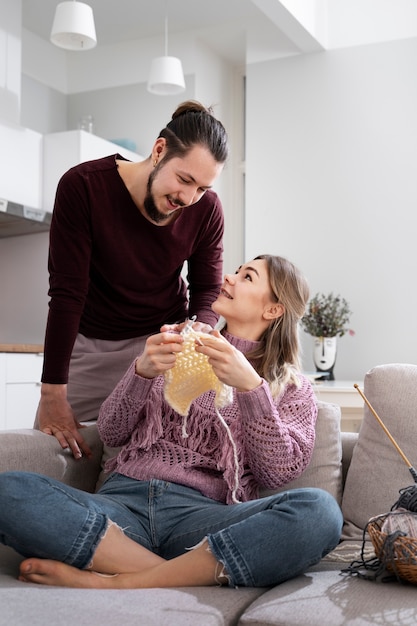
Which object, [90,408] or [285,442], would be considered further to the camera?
[90,408]

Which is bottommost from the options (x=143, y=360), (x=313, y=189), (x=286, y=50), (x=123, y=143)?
(x=143, y=360)

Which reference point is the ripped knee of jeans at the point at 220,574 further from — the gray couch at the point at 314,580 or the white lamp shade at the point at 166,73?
the white lamp shade at the point at 166,73

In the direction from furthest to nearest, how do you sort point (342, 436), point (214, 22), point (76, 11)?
point (214, 22) → point (76, 11) → point (342, 436)

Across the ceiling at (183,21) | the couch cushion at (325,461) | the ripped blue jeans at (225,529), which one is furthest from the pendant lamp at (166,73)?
the ripped blue jeans at (225,529)

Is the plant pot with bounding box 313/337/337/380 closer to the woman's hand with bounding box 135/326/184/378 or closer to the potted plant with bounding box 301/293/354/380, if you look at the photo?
the potted plant with bounding box 301/293/354/380

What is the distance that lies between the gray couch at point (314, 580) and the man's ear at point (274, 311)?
269 millimetres

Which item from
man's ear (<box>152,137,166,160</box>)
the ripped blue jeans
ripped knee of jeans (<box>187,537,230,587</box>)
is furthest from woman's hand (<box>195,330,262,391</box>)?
man's ear (<box>152,137,166,160</box>)

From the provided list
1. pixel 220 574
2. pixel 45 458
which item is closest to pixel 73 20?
pixel 45 458

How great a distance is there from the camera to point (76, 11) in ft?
11.6

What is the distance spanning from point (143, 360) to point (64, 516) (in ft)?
1.32

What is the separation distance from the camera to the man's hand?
77.7 inches

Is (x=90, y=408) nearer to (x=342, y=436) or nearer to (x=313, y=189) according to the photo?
Answer: (x=342, y=436)

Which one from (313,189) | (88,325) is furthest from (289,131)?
(88,325)

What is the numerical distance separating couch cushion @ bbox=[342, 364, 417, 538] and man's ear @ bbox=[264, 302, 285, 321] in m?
0.29
